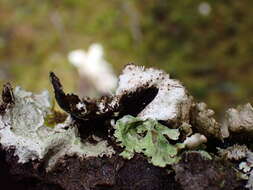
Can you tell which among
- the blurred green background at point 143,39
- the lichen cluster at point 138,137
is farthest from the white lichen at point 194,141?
the blurred green background at point 143,39

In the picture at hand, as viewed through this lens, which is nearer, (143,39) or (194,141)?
(194,141)

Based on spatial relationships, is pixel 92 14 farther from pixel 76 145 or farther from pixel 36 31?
pixel 76 145

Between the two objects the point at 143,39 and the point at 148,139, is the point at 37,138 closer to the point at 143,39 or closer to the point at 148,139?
the point at 148,139

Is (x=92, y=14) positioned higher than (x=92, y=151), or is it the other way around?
(x=92, y=14)

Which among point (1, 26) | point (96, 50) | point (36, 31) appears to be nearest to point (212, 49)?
point (96, 50)

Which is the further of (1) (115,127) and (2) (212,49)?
(2) (212,49)

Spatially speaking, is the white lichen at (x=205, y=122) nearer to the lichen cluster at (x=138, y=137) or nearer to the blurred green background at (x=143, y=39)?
the lichen cluster at (x=138, y=137)

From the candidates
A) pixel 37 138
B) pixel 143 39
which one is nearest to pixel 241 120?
pixel 37 138
